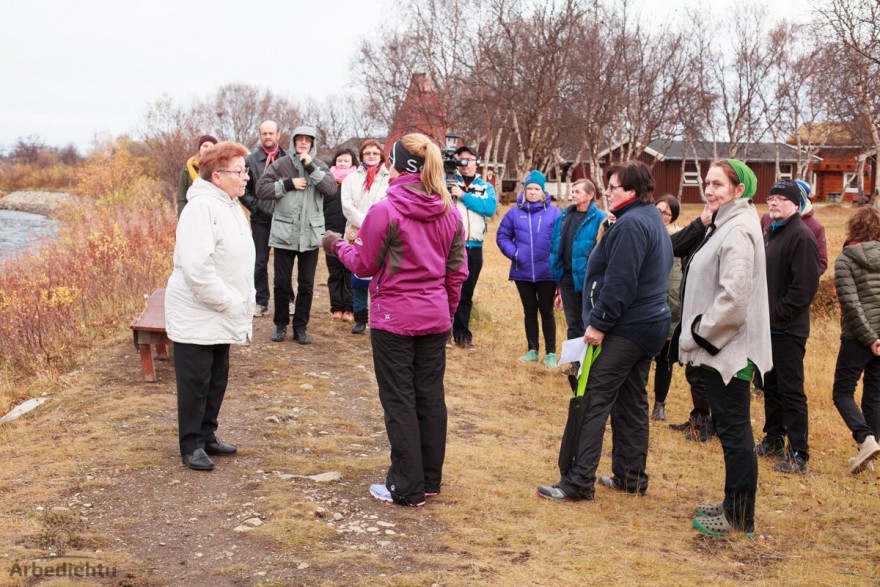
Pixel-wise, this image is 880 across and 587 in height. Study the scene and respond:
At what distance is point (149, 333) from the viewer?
21.9 feet

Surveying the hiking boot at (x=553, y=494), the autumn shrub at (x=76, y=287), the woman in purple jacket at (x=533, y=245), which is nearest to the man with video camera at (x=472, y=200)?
the woman in purple jacket at (x=533, y=245)

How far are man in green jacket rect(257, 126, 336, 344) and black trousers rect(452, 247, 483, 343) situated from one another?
176 cm

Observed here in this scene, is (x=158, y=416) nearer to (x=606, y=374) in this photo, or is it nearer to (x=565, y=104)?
(x=606, y=374)

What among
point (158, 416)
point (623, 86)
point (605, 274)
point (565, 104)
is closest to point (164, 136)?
point (565, 104)

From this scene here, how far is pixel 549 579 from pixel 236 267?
8.28 feet

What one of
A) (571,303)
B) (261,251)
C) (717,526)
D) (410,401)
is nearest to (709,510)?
(717,526)

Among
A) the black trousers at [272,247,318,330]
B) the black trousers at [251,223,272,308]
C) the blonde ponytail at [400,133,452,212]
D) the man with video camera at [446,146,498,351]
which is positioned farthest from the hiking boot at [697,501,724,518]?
the black trousers at [251,223,272,308]

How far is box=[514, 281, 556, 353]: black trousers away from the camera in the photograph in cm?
867

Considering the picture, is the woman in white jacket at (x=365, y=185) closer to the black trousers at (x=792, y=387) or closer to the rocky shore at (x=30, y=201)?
the black trousers at (x=792, y=387)

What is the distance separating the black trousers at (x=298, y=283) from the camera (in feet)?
26.7

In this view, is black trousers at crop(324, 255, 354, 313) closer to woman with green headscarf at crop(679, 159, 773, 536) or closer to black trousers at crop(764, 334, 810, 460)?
black trousers at crop(764, 334, 810, 460)

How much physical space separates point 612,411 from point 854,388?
2136mm

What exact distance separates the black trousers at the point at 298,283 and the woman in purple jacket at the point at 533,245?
201 centimetres

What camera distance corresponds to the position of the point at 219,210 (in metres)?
4.85
